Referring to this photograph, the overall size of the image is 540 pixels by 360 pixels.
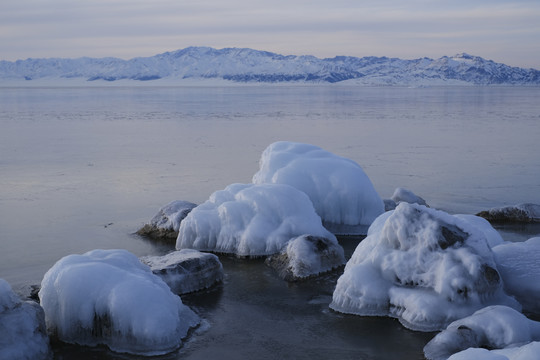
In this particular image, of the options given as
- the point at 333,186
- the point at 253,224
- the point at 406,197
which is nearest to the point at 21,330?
the point at 253,224

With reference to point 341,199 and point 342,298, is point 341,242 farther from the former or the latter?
point 342,298

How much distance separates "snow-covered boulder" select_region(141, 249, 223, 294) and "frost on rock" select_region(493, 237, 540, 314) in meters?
4.10

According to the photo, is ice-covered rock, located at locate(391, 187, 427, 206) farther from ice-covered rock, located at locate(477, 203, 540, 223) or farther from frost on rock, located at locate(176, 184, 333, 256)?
frost on rock, located at locate(176, 184, 333, 256)

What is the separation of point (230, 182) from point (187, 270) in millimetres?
8122

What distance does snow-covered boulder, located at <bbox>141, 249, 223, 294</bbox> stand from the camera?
902 cm

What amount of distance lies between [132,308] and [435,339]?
3.48 meters

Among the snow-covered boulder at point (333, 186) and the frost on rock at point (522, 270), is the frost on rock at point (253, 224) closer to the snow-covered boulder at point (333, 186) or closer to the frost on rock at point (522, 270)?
the snow-covered boulder at point (333, 186)

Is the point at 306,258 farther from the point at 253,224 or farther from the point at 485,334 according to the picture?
the point at 485,334


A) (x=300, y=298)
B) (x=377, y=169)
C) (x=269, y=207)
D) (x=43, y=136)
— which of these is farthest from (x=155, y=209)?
(x=43, y=136)

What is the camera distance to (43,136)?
29.4m

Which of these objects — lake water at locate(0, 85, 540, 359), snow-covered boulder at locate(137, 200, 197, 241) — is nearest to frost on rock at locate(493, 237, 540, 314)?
lake water at locate(0, 85, 540, 359)

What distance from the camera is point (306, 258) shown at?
9.80m

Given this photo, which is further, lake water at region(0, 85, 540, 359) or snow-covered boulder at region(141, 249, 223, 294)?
snow-covered boulder at region(141, 249, 223, 294)

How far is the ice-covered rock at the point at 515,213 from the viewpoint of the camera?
12977 millimetres
